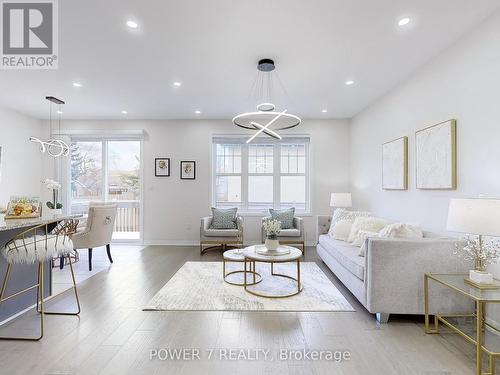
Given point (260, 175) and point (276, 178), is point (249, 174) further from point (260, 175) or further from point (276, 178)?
point (276, 178)

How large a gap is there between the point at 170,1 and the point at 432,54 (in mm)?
2851

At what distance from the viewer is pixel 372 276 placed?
8.14 ft

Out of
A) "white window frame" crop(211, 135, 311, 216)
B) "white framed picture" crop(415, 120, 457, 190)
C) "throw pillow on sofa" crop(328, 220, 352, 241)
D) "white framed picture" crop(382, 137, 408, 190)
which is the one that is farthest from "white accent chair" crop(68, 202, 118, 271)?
"white framed picture" crop(415, 120, 457, 190)

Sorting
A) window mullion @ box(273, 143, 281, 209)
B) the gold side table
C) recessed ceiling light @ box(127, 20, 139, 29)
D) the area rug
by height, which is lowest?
the area rug

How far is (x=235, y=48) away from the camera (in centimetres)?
295

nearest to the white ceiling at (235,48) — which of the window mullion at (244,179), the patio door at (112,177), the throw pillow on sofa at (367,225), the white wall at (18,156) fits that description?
the white wall at (18,156)

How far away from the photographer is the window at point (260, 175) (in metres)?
6.09

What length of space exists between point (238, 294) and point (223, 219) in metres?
2.37

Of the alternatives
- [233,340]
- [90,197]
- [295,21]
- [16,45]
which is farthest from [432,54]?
[90,197]

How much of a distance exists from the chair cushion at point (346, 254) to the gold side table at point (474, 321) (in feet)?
1.97

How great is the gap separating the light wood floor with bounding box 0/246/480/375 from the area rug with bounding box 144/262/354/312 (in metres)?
0.13

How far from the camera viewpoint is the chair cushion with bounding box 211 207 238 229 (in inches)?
211

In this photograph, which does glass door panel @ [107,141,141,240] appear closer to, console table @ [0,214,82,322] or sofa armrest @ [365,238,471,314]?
console table @ [0,214,82,322]

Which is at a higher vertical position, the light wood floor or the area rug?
the area rug
